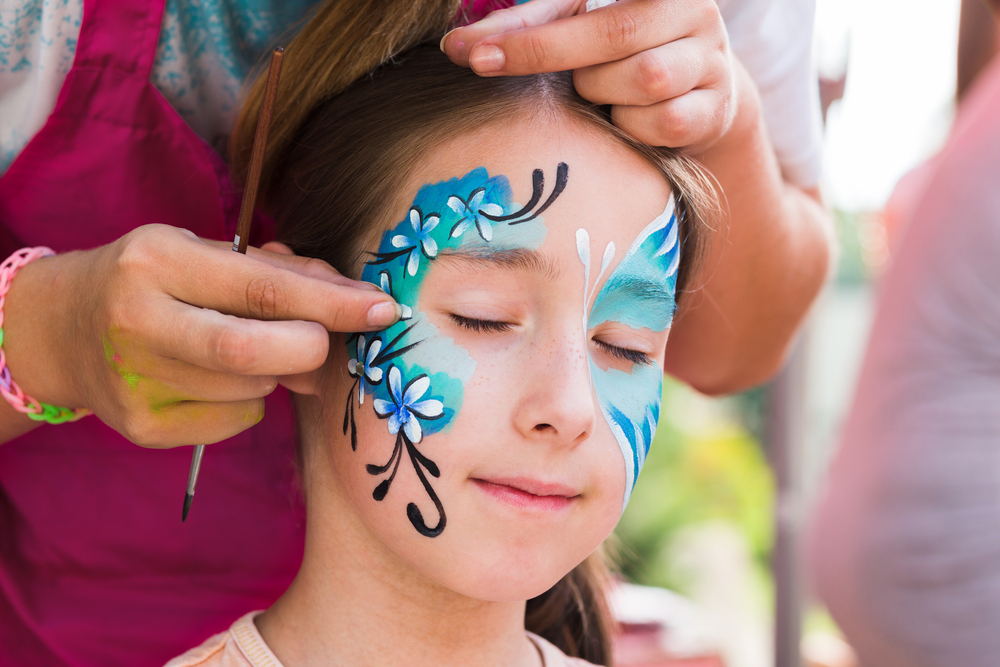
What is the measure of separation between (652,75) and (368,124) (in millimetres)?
418

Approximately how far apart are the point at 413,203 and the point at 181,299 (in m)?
0.32

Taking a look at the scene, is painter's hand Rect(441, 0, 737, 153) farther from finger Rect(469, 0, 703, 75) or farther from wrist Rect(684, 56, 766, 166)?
wrist Rect(684, 56, 766, 166)

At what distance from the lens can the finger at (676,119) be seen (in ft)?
3.51

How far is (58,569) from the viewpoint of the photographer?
4.39 feet

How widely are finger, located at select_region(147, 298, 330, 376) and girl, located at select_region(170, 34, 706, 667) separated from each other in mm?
160

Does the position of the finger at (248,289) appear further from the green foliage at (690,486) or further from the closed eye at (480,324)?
the green foliage at (690,486)

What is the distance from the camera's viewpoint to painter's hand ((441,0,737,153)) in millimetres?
1012

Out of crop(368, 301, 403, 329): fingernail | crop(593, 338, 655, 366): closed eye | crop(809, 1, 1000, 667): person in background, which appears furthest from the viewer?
crop(809, 1, 1000, 667): person in background

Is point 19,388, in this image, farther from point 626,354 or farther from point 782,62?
point 782,62

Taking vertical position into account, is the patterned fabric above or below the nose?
above

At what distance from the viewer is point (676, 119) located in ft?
3.51

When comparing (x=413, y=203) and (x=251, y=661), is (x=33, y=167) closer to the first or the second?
(x=413, y=203)

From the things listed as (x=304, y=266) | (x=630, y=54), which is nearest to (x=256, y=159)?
(x=304, y=266)

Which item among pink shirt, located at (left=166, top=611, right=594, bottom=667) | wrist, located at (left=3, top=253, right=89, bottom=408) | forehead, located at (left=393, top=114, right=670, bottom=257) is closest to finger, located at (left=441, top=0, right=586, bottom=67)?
forehead, located at (left=393, top=114, right=670, bottom=257)
